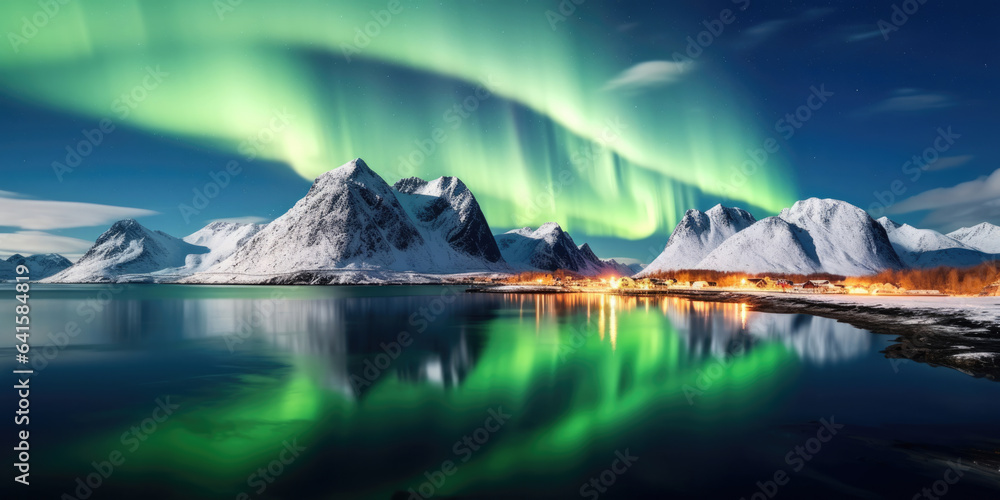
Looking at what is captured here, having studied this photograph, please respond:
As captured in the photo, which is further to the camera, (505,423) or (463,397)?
(463,397)

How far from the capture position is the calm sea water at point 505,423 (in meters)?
13.5

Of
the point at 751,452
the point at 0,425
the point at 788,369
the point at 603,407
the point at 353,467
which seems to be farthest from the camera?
the point at 788,369

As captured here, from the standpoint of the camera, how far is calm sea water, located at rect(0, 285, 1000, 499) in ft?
44.3

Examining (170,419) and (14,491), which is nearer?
(14,491)

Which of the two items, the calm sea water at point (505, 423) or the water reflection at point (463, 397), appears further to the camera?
the water reflection at point (463, 397)

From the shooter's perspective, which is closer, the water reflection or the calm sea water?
the calm sea water

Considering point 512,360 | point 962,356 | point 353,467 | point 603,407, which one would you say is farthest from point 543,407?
point 962,356

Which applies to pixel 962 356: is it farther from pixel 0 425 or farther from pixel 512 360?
pixel 0 425

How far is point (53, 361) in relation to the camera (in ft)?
119

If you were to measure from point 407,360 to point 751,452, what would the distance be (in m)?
24.8

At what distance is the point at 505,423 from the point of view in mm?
19922

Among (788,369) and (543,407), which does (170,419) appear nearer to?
(543,407)

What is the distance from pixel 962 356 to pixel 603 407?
897 inches

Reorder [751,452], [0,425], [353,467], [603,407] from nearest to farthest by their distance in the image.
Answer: [353,467]
[751,452]
[0,425]
[603,407]
